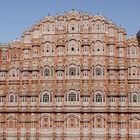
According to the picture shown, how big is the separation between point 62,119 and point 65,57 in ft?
19.3

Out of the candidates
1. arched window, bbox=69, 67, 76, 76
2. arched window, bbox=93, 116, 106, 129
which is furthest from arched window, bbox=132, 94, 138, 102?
arched window, bbox=69, 67, 76, 76

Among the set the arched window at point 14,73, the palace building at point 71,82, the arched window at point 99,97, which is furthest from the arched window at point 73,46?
the arched window at point 14,73

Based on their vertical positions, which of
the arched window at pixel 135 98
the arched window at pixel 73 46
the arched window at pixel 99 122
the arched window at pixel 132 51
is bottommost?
the arched window at pixel 99 122

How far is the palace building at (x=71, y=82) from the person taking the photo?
3161 centimetres

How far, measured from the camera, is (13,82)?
32.8 meters

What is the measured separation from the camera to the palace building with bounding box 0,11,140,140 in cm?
3161

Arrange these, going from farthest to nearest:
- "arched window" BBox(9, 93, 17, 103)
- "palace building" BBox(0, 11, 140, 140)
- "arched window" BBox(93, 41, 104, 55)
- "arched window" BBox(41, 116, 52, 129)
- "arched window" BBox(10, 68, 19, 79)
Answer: "arched window" BBox(10, 68, 19, 79)
"arched window" BBox(9, 93, 17, 103)
"arched window" BBox(93, 41, 104, 55)
"arched window" BBox(41, 116, 52, 129)
"palace building" BBox(0, 11, 140, 140)

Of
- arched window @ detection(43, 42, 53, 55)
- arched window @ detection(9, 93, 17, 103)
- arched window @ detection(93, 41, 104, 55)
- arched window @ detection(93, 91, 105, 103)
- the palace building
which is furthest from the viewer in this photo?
arched window @ detection(43, 42, 53, 55)

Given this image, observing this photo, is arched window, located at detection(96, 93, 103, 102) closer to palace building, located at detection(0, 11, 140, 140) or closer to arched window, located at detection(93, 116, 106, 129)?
palace building, located at detection(0, 11, 140, 140)

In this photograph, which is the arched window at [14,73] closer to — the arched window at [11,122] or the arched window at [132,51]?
the arched window at [11,122]

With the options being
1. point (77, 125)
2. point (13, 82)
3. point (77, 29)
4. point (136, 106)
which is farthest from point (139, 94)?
point (13, 82)

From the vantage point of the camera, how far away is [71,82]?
32.0m

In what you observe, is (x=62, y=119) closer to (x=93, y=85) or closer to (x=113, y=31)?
(x=93, y=85)

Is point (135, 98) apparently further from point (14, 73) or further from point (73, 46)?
point (14, 73)
